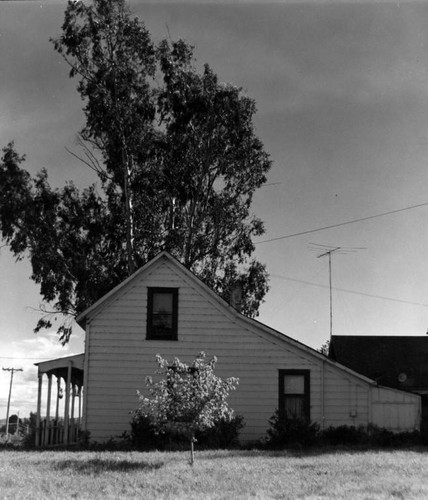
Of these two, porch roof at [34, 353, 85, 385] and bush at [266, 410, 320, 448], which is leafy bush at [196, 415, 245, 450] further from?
porch roof at [34, 353, 85, 385]

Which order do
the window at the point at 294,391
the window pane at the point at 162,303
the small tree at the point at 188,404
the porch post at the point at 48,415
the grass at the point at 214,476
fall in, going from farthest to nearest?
the porch post at the point at 48,415
the window pane at the point at 162,303
the window at the point at 294,391
the small tree at the point at 188,404
the grass at the point at 214,476

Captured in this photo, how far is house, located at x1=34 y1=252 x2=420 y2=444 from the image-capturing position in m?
25.0

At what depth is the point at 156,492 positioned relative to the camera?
570 inches

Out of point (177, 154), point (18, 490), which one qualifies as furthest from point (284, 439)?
point (177, 154)

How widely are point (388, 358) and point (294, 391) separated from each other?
13.8m

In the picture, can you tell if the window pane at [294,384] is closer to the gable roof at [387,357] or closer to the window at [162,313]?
the window at [162,313]

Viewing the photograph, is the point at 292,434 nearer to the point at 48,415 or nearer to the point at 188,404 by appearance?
the point at 188,404

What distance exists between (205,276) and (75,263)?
5.99 metres

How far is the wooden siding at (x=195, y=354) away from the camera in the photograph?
980 inches

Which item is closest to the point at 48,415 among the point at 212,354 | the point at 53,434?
the point at 53,434

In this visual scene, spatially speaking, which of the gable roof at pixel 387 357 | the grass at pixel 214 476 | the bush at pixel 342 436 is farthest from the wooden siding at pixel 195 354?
the gable roof at pixel 387 357

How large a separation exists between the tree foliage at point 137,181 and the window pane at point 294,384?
27.9 ft

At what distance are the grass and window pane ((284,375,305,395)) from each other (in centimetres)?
491

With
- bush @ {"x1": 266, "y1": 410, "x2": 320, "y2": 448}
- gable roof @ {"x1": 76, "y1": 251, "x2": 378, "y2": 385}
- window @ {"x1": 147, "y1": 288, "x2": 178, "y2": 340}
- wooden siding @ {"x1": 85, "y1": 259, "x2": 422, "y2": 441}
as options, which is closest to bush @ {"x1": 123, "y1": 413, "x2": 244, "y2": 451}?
bush @ {"x1": 266, "y1": 410, "x2": 320, "y2": 448}
